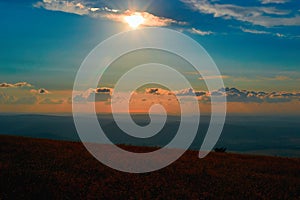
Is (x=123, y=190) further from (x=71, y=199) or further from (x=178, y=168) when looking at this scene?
(x=178, y=168)

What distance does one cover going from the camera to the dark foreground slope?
47.4 ft

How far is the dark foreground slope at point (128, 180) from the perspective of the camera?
569 inches

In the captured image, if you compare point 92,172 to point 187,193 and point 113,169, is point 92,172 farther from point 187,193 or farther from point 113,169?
point 187,193

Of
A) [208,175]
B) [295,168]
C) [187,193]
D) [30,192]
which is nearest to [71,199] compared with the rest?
[30,192]

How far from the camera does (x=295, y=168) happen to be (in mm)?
23906

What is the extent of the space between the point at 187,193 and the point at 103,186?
3342mm

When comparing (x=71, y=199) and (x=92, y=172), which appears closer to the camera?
(x=71, y=199)

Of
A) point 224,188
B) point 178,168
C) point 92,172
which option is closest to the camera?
point 224,188

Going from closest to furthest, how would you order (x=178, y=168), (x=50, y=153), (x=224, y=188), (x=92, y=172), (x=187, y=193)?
(x=187, y=193)
(x=224, y=188)
(x=92, y=172)
(x=178, y=168)
(x=50, y=153)

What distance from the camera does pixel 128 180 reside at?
16.9 meters

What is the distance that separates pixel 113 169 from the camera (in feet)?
63.9

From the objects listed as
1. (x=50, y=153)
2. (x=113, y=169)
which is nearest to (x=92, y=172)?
(x=113, y=169)

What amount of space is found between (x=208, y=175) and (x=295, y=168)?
303 inches

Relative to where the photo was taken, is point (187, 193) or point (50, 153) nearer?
point (187, 193)
